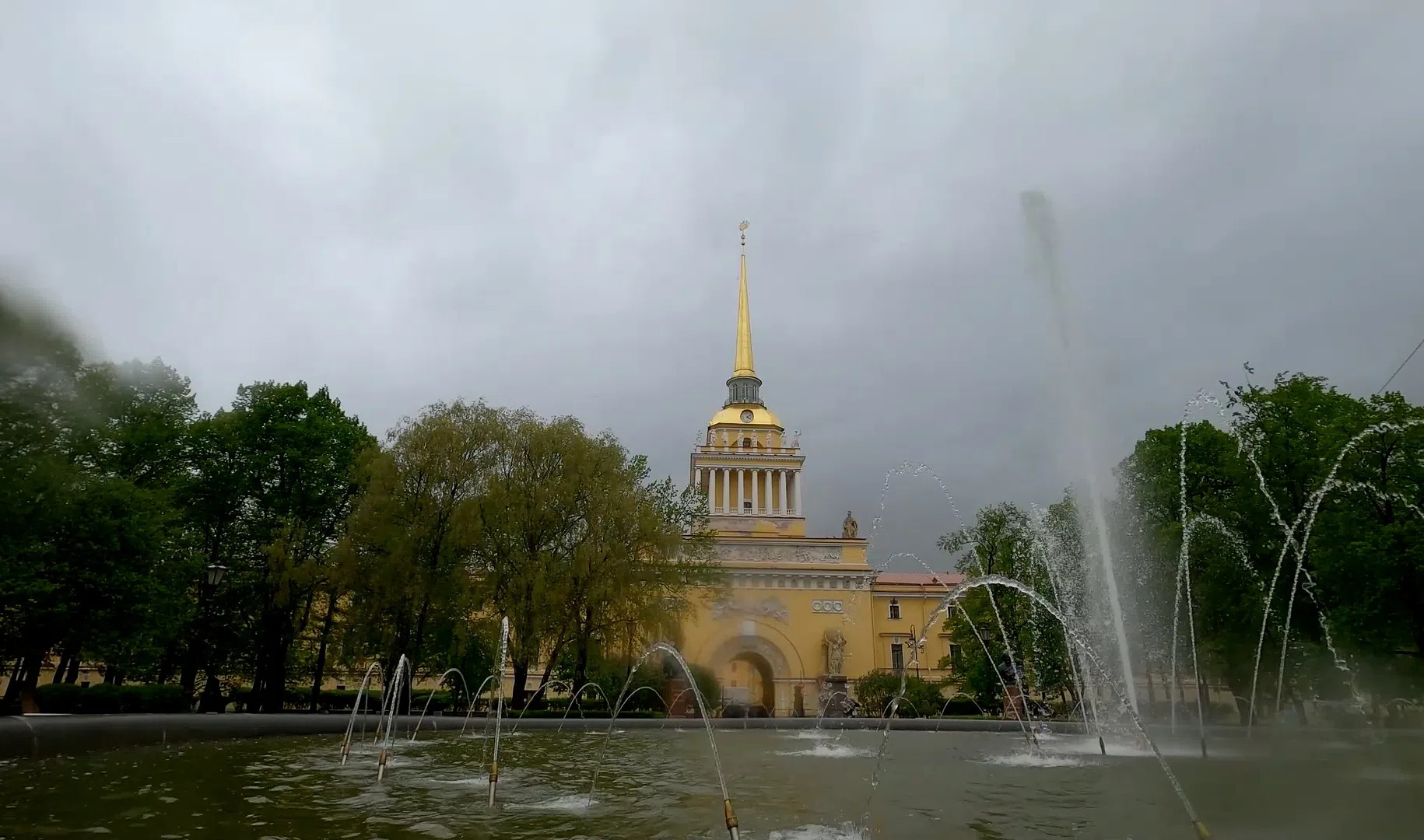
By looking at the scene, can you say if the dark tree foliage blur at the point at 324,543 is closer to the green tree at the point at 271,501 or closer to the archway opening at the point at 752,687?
the green tree at the point at 271,501

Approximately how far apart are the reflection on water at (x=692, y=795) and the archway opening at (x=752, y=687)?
77.9 feet

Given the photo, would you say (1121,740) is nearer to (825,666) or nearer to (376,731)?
(376,731)

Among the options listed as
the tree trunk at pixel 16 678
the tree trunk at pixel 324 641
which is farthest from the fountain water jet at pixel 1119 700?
the tree trunk at pixel 16 678

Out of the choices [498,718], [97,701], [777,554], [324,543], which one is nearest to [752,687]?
[777,554]

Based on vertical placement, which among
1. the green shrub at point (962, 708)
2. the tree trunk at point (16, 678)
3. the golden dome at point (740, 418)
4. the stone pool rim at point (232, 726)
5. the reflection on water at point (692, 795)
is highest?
the golden dome at point (740, 418)

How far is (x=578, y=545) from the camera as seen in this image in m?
28.7

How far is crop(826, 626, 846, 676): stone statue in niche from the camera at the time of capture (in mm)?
48188

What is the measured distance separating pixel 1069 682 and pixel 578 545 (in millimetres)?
20136

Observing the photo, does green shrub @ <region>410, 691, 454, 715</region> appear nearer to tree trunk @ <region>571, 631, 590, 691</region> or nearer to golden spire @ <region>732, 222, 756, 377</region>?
tree trunk @ <region>571, 631, 590, 691</region>

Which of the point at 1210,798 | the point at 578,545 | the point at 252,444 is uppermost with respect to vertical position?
the point at 252,444

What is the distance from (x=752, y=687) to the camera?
5900cm

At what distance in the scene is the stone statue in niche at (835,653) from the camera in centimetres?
4819

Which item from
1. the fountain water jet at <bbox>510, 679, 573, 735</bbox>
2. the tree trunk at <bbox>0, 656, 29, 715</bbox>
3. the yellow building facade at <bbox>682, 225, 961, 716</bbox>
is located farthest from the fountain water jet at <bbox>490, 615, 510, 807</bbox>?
the yellow building facade at <bbox>682, 225, 961, 716</bbox>

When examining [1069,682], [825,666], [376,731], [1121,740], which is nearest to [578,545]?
[376,731]
